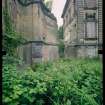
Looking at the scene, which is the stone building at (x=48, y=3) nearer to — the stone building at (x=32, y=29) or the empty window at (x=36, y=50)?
the stone building at (x=32, y=29)

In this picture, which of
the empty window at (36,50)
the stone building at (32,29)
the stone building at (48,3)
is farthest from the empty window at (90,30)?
the stone building at (48,3)

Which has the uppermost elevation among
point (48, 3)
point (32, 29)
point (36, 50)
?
point (48, 3)

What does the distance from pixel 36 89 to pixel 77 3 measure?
1854 centimetres

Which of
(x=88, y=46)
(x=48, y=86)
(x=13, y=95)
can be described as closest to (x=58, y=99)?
(x=48, y=86)

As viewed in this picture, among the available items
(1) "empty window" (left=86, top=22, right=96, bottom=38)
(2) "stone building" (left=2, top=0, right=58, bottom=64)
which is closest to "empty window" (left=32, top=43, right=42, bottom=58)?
(2) "stone building" (left=2, top=0, right=58, bottom=64)

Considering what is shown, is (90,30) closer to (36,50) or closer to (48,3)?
(36,50)

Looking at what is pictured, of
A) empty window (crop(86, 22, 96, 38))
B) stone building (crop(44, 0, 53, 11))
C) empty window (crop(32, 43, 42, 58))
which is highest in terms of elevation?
stone building (crop(44, 0, 53, 11))

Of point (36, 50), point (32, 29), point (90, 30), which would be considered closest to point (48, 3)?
point (90, 30)

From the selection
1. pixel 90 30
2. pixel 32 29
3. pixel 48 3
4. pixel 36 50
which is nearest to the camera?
pixel 36 50

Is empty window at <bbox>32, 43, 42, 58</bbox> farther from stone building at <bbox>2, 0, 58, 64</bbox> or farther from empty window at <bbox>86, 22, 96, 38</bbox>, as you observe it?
empty window at <bbox>86, 22, 96, 38</bbox>

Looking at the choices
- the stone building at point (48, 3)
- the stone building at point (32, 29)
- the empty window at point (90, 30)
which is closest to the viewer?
the stone building at point (32, 29)

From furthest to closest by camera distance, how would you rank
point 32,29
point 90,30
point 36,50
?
point 90,30
point 32,29
point 36,50

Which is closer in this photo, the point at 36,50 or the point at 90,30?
the point at 36,50

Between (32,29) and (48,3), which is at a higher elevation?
(48,3)
